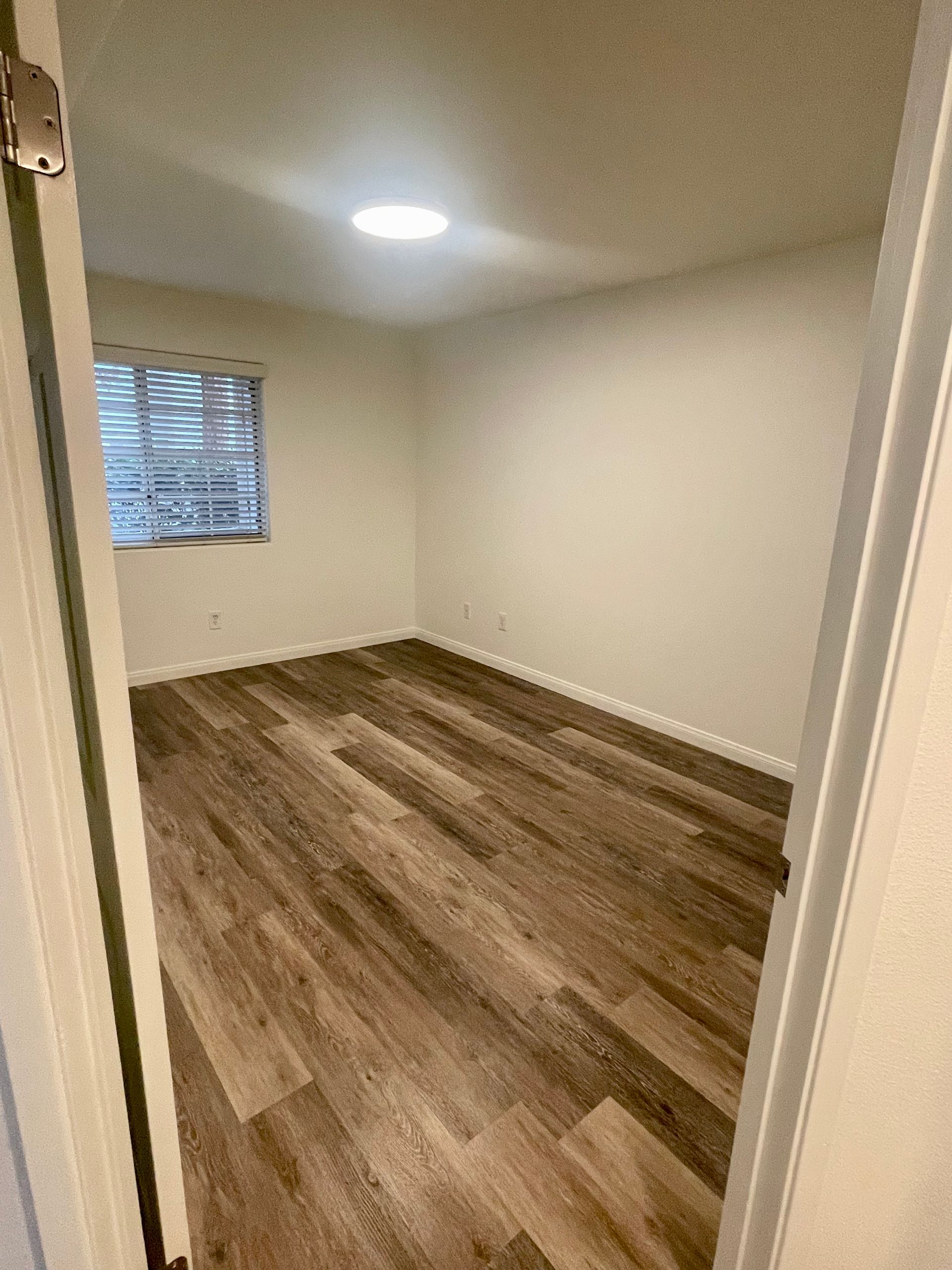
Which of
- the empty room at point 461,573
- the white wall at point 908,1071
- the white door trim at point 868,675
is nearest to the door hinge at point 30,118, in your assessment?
the empty room at point 461,573

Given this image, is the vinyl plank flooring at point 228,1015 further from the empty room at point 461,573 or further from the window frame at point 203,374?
the window frame at point 203,374

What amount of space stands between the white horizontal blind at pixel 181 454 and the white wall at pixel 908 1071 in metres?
3.94

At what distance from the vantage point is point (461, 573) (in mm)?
4789

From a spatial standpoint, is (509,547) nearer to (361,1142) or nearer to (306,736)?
(306,736)

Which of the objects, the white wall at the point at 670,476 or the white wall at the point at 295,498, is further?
the white wall at the point at 295,498

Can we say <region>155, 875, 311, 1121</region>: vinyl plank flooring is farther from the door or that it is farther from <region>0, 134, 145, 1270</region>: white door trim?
<region>0, 134, 145, 1270</region>: white door trim

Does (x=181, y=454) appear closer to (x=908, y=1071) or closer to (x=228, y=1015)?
(x=228, y=1015)

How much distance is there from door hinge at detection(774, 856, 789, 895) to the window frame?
397cm

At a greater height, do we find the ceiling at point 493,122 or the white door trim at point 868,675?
the ceiling at point 493,122

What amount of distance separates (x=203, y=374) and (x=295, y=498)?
932mm

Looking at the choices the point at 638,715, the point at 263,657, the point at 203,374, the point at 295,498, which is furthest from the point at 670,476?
the point at 263,657

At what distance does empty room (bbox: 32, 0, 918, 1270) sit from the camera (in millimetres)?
1340

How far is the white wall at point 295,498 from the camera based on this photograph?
3.87m

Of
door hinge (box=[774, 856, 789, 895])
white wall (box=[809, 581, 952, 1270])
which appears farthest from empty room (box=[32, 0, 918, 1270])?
white wall (box=[809, 581, 952, 1270])
